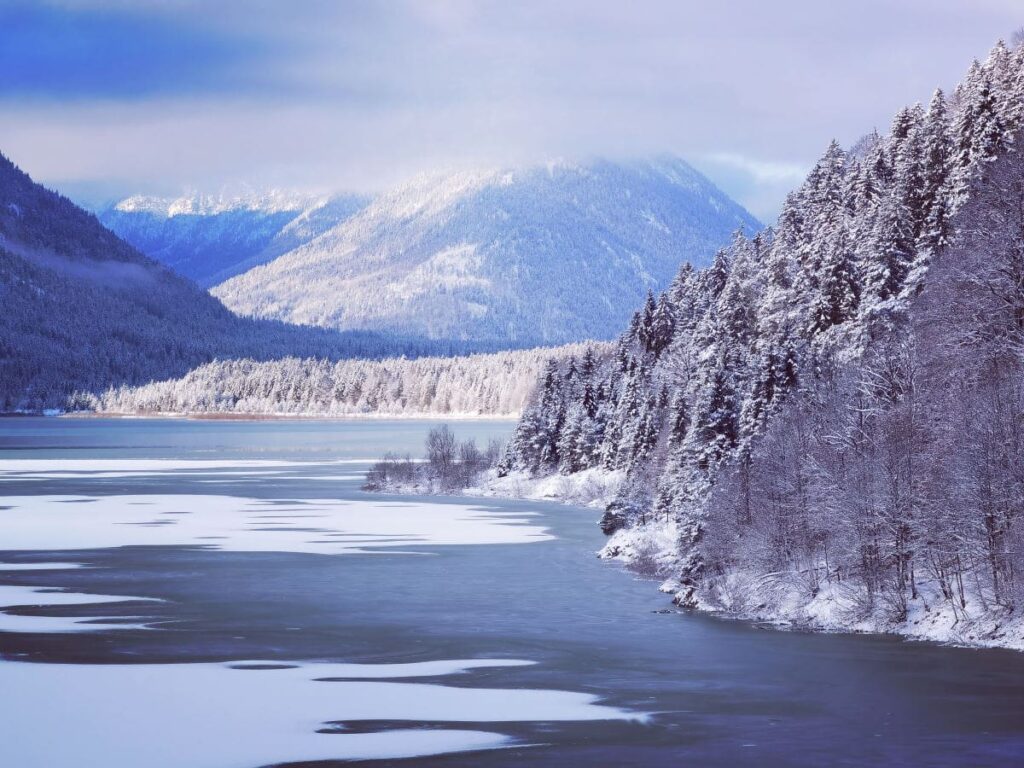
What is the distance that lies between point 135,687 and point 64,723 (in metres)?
4.54

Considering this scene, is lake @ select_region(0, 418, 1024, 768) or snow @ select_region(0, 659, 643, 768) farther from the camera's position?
lake @ select_region(0, 418, 1024, 768)

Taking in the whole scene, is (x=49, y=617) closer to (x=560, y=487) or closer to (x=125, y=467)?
(x=560, y=487)

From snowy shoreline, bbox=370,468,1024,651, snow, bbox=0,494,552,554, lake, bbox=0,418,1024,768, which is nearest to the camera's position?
lake, bbox=0,418,1024,768

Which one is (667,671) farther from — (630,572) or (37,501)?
(37,501)

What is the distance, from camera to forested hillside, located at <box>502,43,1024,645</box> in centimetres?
4812

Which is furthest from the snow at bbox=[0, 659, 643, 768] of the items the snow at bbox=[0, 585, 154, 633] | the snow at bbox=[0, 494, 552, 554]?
the snow at bbox=[0, 494, 552, 554]

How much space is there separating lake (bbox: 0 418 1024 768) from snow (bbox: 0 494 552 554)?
1.53m

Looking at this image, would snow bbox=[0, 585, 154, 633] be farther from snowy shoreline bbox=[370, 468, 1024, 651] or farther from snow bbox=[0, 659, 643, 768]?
snowy shoreline bbox=[370, 468, 1024, 651]

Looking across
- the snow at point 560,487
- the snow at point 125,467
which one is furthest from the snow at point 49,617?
the snow at point 125,467

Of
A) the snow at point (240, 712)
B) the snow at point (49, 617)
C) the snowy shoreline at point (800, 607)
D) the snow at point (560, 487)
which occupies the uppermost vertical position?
the snow at point (560, 487)

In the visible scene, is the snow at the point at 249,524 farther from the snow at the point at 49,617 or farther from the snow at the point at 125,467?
the snow at the point at 125,467

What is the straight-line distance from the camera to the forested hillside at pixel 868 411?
158 feet

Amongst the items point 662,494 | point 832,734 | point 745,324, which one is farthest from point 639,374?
point 832,734

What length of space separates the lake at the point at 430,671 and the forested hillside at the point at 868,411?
3039 millimetres
